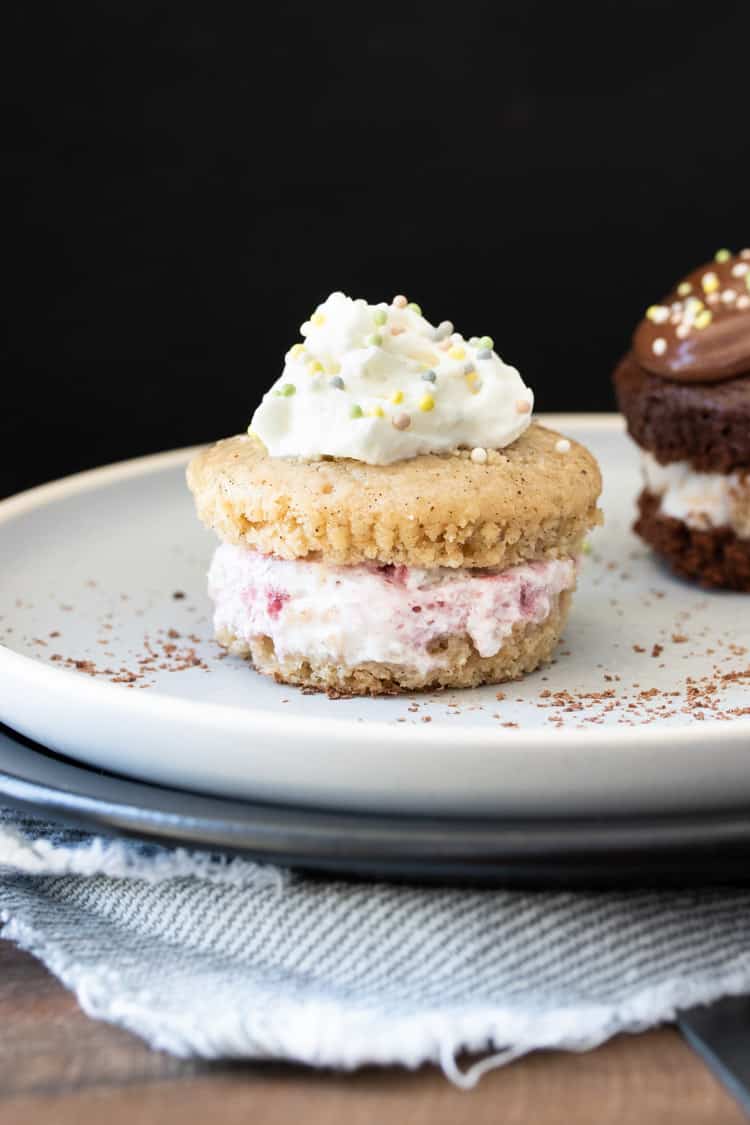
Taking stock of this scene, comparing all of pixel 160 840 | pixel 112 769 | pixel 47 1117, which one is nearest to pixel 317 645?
pixel 112 769

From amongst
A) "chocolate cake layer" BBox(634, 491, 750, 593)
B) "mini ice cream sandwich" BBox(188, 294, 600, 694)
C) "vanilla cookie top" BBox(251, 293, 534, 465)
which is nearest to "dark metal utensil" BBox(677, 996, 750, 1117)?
"mini ice cream sandwich" BBox(188, 294, 600, 694)

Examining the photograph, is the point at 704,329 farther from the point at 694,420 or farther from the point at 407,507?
the point at 407,507

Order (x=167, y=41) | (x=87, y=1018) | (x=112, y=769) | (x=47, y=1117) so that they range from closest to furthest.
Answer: (x=47, y=1117) < (x=87, y=1018) < (x=112, y=769) < (x=167, y=41)

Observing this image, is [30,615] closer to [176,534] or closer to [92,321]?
[176,534]

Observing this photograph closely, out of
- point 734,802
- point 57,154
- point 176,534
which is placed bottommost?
point 176,534

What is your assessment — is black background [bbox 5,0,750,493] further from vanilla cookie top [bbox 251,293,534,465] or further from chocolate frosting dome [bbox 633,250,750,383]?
vanilla cookie top [bbox 251,293,534,465]

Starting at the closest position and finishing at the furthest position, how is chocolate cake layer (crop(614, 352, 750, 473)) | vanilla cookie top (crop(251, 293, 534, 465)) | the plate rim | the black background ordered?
the plate rim, vanilla cookie top (crop(251, 293, 534, 465)), chocolate cake layer (crop(614, 352, 750, 473)), the black background
